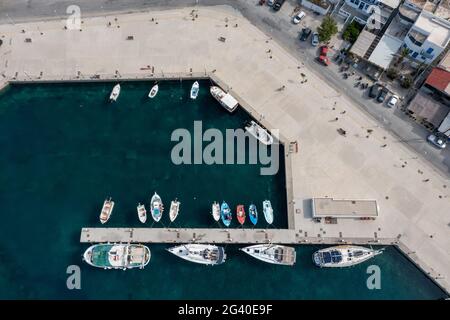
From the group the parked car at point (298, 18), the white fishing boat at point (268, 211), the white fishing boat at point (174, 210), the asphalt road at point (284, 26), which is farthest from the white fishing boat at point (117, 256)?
the parked car at point (298, 18)

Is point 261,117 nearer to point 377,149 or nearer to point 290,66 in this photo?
point 290,66

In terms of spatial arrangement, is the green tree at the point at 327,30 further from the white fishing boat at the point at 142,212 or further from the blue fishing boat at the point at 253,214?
the white fishing boat at the point at 142,212

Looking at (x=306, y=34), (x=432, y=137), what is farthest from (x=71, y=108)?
(x=432, y=137)

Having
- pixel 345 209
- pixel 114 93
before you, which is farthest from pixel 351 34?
pixel 114 93

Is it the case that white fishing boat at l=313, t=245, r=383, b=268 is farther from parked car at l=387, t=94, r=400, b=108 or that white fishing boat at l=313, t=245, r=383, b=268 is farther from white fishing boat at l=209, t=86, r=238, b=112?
white fishing boat at l=209, t=86, r=238, b=112

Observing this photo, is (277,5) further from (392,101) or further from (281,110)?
(392,101)
